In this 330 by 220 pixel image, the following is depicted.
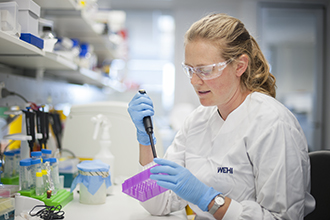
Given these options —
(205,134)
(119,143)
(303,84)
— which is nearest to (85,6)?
(119,143)

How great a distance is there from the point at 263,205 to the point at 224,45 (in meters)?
0.63

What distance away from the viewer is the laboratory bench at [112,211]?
3.79 ft

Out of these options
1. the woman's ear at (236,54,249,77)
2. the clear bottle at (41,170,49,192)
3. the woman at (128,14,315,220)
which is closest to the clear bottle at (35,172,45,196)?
the clear bottle at (41,170,49,192)

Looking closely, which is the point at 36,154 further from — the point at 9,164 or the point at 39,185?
the point at 9,164

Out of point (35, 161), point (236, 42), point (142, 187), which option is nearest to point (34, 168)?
point (35, 161)

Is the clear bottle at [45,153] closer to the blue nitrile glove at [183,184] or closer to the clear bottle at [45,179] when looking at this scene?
the clear bottle at [45,179]

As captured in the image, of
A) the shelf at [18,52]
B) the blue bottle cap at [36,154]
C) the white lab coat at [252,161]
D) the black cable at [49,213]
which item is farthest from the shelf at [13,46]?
the white lab coat at [252,161]

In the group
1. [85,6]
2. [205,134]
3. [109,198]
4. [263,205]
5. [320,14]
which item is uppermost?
[320,14]

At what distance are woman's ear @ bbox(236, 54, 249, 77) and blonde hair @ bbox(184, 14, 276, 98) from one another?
2 cm

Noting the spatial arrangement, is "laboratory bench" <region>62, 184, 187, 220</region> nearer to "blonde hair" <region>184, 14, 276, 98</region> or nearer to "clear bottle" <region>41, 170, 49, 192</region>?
"clear bottle" <region>41, 170, 49, 192</region>

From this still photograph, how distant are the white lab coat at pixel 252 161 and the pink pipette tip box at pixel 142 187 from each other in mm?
97

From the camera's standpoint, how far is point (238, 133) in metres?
1.15

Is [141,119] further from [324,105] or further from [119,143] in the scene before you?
[324,105]

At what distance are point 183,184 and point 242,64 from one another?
1.86ft
